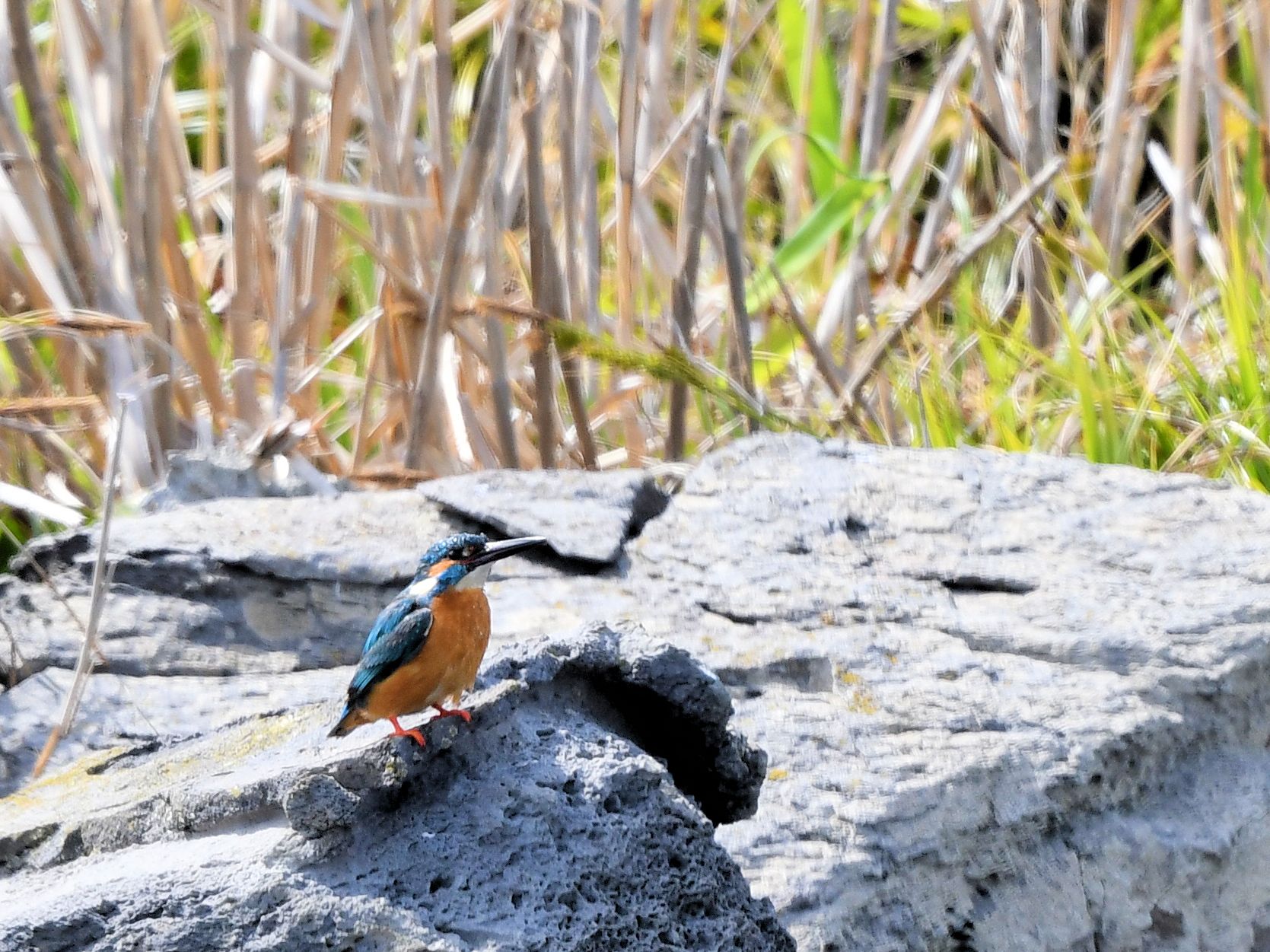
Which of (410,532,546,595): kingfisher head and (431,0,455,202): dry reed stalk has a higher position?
(431,0,455,202): dry reed stalk

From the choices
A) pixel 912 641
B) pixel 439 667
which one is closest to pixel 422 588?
pixel 439 667

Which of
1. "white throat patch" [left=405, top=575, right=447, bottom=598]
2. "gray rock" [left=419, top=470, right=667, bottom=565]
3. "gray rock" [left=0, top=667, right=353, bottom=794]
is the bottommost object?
"gray rock" [left=0, top=667, right=353, bottom=794]

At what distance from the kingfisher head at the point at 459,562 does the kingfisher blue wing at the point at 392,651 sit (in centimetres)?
6

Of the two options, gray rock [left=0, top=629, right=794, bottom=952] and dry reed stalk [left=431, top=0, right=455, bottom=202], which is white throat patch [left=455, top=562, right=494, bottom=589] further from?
dry reed stalk [left=431, top=0, right=455, bottom=202]

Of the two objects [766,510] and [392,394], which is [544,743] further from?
[392,394]

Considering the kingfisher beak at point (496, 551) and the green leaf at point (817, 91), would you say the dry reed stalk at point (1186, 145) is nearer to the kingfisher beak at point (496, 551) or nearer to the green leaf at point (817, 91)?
the green leaf at point (817, 91)

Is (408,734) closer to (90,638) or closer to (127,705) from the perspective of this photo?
(90,638)

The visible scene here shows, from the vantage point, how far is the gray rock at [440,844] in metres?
1.65

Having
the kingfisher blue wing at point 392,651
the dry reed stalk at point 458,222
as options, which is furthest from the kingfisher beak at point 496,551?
the dry reed stalk at point 458,222

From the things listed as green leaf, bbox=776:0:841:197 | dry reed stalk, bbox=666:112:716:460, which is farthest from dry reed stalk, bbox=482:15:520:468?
green leaf, bbox=776:0:841:197

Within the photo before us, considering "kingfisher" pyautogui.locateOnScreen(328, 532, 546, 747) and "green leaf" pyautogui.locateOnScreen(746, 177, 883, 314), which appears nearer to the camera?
"kingfisher" pyautogui.locateOnScreen(328, 532, 546, 747)

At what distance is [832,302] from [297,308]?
4.31ft

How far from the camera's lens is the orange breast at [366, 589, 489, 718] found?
71.1 inches

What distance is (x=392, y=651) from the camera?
6.07 feet
